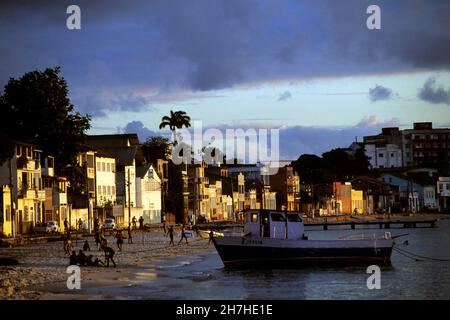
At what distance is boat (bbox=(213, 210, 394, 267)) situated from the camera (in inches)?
2547

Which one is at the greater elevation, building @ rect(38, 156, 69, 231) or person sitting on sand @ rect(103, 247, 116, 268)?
building @ rect(38, 156, 69, 231)

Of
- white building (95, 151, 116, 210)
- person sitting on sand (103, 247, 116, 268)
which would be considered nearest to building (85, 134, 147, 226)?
white building (95, 151, 116, 210)

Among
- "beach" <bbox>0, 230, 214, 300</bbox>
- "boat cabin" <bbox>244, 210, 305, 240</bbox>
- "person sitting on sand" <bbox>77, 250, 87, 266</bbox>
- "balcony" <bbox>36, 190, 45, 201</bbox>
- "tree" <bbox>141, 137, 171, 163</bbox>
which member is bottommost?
"beach" <bbox>0, 230, 214, 300</bbox>

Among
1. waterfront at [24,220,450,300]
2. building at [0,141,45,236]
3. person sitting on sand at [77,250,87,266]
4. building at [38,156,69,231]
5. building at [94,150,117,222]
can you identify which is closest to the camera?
waterfront at [24,220,450,300]

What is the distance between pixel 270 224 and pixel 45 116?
1820 inches

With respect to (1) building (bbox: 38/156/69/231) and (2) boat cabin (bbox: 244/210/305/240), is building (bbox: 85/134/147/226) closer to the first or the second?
(1) building (bbox: 38/156/69/231)

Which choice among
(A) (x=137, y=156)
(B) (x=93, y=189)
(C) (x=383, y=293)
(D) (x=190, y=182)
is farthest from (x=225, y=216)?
(C) (x=383, y=293)

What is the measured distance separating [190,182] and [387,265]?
92.4 m

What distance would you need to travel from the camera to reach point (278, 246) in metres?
64.6

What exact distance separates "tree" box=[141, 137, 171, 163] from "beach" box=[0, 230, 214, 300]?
73489 millimetres

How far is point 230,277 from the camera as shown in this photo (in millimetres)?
59000

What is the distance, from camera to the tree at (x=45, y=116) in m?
103

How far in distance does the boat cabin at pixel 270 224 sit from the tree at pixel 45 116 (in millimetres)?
42404
